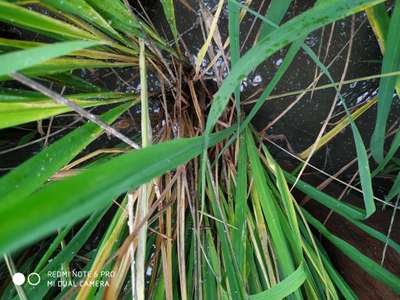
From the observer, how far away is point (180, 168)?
24.3 inches

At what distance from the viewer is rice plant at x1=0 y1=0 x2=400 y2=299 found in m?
0.41

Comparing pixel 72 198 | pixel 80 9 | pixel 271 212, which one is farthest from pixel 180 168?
pixel 72 198

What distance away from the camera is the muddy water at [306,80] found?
0.76 m

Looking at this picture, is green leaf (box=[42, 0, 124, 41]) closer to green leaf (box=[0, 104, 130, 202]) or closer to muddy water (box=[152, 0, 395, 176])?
green leaf (box=[0, 104, 130, 202])

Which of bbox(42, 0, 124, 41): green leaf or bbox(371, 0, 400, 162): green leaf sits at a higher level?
bbox(42, 0, 124, 41): green leaf

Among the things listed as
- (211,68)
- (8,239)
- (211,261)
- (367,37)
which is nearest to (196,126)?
(211,68)

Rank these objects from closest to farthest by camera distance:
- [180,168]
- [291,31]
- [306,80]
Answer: [291,31] → [180,168] → [306,80]

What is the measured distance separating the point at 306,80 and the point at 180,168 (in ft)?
1.07

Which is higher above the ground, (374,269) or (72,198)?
(72,198)

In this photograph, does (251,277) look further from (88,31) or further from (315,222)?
(88,31)

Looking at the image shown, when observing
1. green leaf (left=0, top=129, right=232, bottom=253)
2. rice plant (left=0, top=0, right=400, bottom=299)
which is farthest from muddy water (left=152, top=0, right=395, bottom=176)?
green leaf (left=0, top=129, right=232, bottom=253)

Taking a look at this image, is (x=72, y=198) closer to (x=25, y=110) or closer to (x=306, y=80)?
(x=25, y=110)

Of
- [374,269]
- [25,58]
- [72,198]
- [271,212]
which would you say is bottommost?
[374,269]

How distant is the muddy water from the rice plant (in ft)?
0.19
